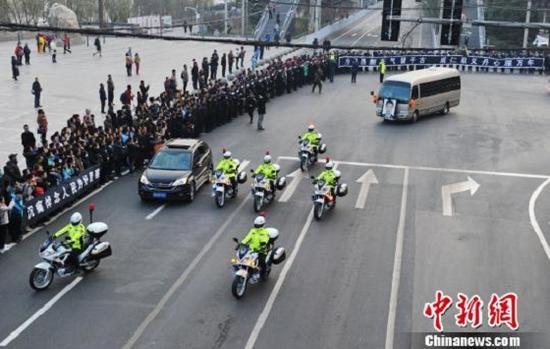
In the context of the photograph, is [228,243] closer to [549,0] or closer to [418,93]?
[418,93]

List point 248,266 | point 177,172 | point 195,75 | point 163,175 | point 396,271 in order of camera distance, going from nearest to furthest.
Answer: point 248,266
point 396,271
point 163,175
point 177,172
point 195,75

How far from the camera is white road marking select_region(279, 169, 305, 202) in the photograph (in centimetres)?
2198

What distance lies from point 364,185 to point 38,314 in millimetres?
12723

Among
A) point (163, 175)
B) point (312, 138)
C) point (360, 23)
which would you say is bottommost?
point (163, 175)

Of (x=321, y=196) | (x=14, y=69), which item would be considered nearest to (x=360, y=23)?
(x=14, y=69)

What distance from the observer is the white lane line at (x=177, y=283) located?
1284 centimetres

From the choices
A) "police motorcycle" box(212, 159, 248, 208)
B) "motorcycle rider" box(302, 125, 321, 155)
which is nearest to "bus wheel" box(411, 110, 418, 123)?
"motorcycle rider" box(302, 125, 321, 155)

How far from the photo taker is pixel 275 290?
1505 cm

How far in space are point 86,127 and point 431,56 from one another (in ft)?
121

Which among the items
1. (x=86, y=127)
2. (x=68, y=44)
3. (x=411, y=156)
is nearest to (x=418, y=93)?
(x=411, y=156)

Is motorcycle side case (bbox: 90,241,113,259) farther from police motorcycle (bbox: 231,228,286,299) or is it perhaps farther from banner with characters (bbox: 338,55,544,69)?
banner with characters (bbox: 338,55,544,69)

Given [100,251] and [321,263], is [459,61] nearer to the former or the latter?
[321,263]

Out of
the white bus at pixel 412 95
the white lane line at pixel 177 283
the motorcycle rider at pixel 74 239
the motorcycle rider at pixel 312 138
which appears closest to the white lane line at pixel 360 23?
the white bus at pixel 412 95

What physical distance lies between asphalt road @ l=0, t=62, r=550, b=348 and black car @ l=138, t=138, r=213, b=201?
1.52ft
